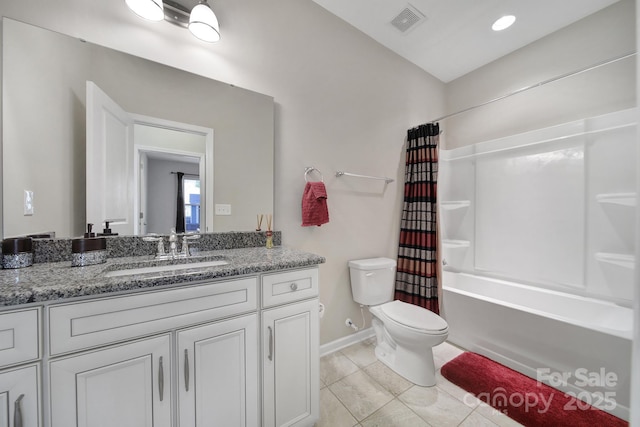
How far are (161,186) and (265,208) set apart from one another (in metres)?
0.60

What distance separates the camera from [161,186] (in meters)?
1.29

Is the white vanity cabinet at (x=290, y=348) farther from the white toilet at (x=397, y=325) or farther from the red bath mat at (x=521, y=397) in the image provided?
the red bath mat at (x=521, y=397)

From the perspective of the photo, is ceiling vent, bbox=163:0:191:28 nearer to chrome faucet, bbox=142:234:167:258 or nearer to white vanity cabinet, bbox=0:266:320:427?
chrome faucet, bbox=142:234:167:258

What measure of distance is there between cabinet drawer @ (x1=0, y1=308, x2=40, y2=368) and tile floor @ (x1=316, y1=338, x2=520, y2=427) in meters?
1.27

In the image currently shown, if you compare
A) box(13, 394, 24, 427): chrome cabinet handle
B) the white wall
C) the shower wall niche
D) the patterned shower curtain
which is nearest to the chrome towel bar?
the white wall

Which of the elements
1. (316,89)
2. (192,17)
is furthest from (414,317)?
(192,17)

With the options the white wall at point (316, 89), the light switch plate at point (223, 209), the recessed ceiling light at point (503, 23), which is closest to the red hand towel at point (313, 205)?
the white wall at point (316, 89)

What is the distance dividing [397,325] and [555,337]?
1.03m

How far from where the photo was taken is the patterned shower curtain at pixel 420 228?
2.02 m

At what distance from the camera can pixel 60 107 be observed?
1.06 meters

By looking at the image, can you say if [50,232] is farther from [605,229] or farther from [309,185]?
[605,229]

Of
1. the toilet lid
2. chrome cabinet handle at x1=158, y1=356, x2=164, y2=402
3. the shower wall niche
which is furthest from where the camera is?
the shower wall niche

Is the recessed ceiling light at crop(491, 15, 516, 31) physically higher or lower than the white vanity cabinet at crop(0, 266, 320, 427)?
higher

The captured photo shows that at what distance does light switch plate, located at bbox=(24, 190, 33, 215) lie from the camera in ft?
3.27
